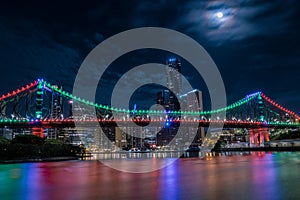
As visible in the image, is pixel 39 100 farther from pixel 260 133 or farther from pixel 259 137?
pixel 259 137

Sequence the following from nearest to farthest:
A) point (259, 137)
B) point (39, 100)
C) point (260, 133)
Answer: point (39, 100)
point (260, 133)
point (259, 137)

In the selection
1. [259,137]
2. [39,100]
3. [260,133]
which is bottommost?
[259,137]

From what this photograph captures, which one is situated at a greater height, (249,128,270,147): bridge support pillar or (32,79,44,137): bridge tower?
(32,79,44,137): bridge tower

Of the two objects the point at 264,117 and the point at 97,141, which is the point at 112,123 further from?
the point at 97,141

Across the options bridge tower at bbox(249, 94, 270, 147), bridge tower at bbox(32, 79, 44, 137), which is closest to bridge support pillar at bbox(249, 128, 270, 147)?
bridge tower at bbox(249, 94, 270, 147)

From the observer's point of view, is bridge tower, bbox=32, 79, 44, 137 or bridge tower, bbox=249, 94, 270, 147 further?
bridge tower, bbox=249, 94, 270, 147

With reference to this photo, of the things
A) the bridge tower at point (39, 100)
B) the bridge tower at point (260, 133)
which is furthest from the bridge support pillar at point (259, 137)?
the bridge tower at point (39, 100)

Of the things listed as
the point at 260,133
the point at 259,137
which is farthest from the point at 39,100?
the point at 259,137

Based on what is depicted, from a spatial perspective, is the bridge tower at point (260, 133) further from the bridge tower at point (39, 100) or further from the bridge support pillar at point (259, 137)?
the bridge tower at point (39, 100)

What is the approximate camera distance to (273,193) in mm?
10094

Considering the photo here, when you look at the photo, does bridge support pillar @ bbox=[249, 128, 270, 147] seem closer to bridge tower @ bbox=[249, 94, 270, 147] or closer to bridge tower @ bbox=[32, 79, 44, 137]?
bridge tower @ bbox=[249, 94, 270, 147]

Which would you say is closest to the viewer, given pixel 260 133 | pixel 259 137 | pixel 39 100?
pixel 39 100

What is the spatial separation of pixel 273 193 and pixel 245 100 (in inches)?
3397

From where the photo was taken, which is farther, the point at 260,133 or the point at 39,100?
the point at 260,133
